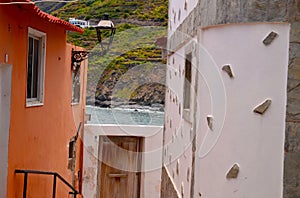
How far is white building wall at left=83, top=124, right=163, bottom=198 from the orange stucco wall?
1.24m

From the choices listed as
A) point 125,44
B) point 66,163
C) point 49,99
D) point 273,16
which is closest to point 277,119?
point 273,16

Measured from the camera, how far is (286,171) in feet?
15.7

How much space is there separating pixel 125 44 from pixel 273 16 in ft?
23.0

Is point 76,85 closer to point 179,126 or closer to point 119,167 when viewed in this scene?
point 119,167

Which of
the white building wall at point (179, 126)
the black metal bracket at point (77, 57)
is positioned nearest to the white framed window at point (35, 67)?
the white building wall at point (179, 126)

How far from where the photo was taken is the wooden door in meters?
12.7

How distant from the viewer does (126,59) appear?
12.2 m

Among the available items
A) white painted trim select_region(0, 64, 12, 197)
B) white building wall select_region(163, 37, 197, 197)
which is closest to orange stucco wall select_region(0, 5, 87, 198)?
white painted trim select_region(0, 64, 12, 197)

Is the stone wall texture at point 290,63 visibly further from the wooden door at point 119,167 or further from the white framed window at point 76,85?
the wooden door at point 119,167

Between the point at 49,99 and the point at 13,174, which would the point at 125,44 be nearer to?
the point at 49,99

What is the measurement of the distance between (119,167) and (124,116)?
1575 mm

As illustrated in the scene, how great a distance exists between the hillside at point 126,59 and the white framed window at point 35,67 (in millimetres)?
3082

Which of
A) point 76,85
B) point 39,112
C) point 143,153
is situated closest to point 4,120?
point 39,112

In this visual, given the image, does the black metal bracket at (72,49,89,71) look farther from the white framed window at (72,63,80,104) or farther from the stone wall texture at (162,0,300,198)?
the stone wall texture at (162,0,300,198)
